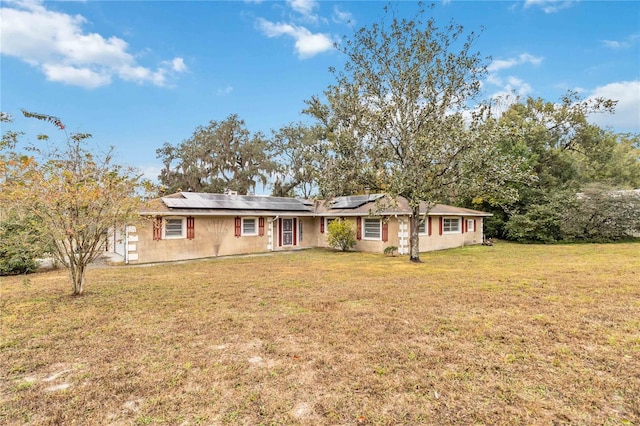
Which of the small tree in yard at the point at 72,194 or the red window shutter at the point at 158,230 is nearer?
the small tree in yard at the point at 72,194

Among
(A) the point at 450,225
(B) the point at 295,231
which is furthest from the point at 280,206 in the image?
(A) the point at 450,225

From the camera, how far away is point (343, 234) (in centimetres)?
1728

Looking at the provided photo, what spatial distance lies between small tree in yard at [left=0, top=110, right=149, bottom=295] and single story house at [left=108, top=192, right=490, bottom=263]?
4.97m

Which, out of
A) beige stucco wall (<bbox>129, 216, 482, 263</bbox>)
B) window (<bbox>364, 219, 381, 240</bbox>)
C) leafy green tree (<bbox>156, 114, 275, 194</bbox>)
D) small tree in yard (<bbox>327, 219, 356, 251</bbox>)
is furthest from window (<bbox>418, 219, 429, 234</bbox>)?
leafy green tree (<bbox>156, 114, 275, 194</bbox>)

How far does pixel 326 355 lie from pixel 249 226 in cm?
1383

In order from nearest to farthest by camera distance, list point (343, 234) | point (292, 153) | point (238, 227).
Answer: point (238, 227), point (343, 234), point (292, 153)

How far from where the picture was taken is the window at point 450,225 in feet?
62.7

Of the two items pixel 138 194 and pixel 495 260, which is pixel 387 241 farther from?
pixel 138 194

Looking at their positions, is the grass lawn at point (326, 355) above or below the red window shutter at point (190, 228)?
below

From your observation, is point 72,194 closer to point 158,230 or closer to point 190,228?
point 158,230

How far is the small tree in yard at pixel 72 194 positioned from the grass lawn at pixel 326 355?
1341mm

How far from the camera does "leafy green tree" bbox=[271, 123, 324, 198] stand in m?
30.8

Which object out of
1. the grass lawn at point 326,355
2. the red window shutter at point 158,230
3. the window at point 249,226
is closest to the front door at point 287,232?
the window at point 249,226

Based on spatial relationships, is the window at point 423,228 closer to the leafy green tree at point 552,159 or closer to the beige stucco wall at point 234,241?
the beige stucco wall at point 234,241
